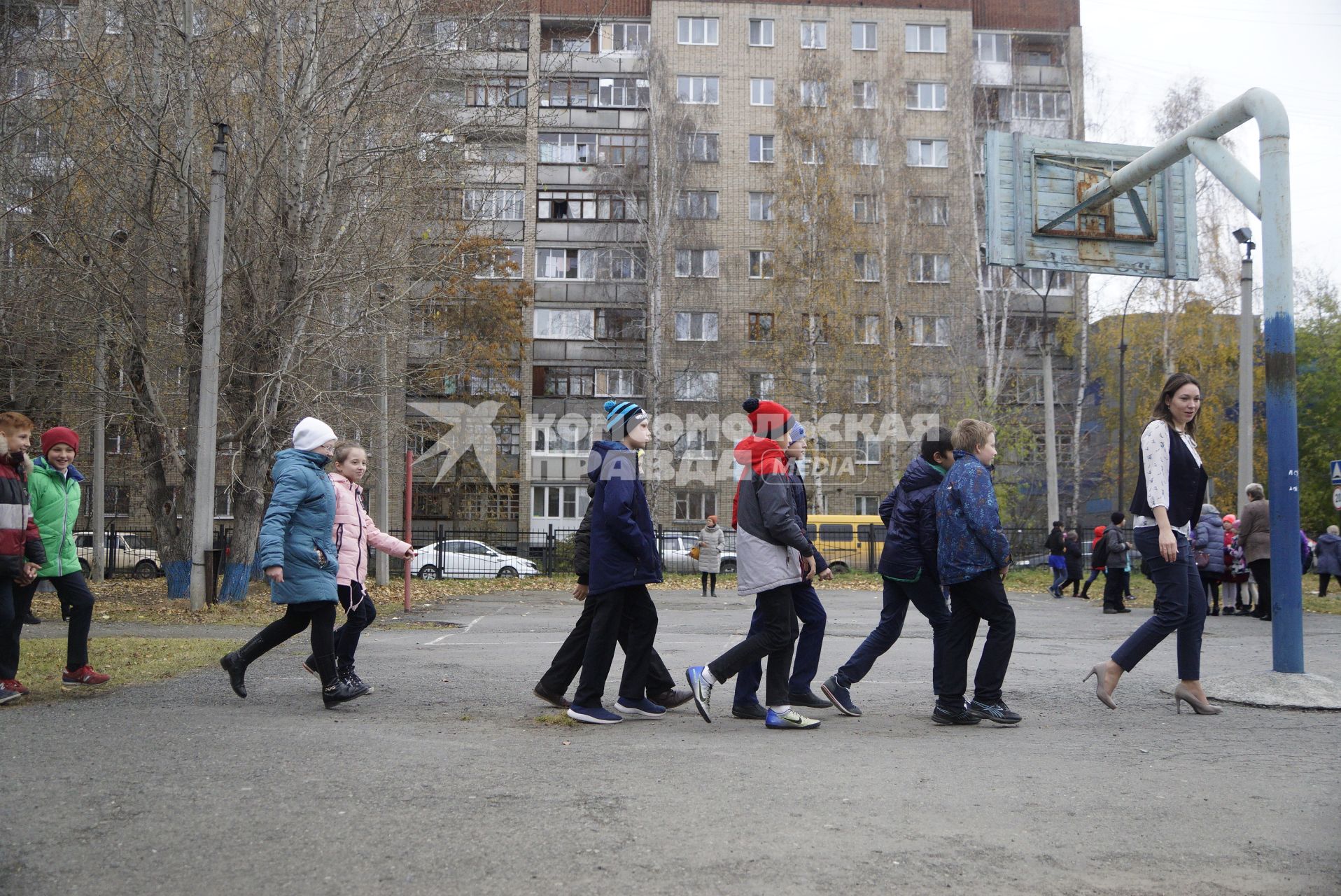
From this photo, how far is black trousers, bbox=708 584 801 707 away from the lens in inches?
263

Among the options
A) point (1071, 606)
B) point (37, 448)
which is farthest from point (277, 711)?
point (37, 448)

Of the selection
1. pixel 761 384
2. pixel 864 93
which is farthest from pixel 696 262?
pixel 864 93

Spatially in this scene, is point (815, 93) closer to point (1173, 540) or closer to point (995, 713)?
point (1173, 540)

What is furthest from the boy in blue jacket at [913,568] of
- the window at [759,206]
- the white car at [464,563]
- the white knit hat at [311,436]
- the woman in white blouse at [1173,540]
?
the window at [759,206]

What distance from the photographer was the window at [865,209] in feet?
141

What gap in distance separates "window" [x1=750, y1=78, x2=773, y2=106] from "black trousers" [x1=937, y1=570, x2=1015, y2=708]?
4317 centimetres

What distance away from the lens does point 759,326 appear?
145 feet

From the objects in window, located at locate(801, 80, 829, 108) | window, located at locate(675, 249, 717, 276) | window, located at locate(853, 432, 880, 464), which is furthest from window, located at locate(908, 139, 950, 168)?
window, located at locate(853, 432, 880, 464)

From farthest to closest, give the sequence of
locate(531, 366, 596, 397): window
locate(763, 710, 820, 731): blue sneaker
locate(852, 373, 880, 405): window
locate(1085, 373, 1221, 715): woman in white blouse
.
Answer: locate(531, 366, 596, 397): window, locate(852, 373, 880, 405): window, locate(1085, 373, 1221, 715): woman in white blouse, locate(763, 710, 820, 731): blue sneaker

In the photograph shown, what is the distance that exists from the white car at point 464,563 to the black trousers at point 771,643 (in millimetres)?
24917

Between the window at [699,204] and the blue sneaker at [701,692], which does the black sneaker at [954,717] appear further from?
the window at [699,204]

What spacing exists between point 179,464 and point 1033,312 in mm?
35411

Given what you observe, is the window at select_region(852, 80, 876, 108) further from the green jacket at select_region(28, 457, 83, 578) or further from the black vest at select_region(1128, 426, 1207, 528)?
the green jacket at select_region(28, 457, 83, 578)

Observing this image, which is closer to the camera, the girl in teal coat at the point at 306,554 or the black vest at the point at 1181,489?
the girl in teal coat at the point at 306,554
